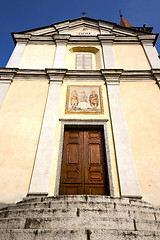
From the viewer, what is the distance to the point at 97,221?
8.03 feet

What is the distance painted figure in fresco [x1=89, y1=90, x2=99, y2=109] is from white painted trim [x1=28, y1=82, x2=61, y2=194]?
136 cm

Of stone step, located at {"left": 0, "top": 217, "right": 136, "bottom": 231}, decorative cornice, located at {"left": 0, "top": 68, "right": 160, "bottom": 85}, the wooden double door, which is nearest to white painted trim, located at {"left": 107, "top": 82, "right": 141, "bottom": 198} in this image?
the wooden double door

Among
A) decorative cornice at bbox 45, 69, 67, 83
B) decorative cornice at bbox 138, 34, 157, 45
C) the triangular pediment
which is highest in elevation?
the triangular pediment

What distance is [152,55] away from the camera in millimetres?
8453

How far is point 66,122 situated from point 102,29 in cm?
772

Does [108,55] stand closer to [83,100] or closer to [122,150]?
[83,100]

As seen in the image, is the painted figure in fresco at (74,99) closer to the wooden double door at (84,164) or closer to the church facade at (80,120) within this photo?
the church facade at (80,120)

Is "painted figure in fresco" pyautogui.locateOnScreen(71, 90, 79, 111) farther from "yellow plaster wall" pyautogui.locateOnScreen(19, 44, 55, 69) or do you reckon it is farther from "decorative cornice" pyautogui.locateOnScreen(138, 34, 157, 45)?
"decorative cornice" pyautogui.locateOnScreen(138, 34, 157, 45)

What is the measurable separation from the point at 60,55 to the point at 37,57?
128cm

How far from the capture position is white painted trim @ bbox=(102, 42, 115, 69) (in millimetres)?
7973

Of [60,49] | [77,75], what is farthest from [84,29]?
[77,75]

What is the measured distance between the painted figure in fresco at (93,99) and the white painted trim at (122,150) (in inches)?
22.0

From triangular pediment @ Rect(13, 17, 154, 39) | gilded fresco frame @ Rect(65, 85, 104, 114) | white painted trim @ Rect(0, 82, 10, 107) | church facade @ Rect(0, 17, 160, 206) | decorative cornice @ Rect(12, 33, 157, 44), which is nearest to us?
church facade @ Rect(0, 17, 160, 206)

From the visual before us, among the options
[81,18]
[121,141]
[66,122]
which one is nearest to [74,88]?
[66,122]
